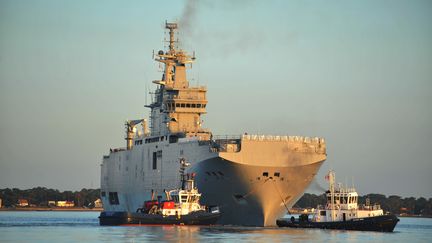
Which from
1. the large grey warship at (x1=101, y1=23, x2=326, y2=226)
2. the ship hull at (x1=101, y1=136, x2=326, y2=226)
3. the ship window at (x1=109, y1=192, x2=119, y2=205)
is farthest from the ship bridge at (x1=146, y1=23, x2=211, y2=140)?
the ship window at (x1=109, y1=192, x2=119, y2=205)

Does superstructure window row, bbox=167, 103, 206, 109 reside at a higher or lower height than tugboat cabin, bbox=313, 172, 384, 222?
higher

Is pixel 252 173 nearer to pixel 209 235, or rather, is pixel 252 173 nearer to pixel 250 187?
pixel 250 187

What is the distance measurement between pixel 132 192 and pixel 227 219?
1859 centimetres

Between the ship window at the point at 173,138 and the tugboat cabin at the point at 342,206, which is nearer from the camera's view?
the tugboat cabin at the point at 342,206

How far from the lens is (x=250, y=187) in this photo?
7131cm

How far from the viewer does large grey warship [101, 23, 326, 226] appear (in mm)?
71062

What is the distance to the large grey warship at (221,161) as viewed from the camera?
233 ft

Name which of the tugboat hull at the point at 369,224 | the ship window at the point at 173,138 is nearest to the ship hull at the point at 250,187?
the tugboat hull at the point at 369,224

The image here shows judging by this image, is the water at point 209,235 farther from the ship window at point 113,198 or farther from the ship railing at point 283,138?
the ship window at point 113,198

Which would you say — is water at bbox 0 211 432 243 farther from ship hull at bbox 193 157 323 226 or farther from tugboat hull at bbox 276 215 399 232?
ship hull at bbox 193 157 323 226

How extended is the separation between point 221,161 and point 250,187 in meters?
3.52

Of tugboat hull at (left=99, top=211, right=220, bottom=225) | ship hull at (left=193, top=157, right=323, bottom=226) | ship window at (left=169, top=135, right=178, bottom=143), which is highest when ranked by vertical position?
ship window at (left=169, top=135, right=178, bottom=143)

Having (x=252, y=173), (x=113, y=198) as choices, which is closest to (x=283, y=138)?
(x=252, y=173)

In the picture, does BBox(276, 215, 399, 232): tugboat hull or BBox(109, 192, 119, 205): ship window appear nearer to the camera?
BBox(276, 215, 399, 232): tugboat hull
